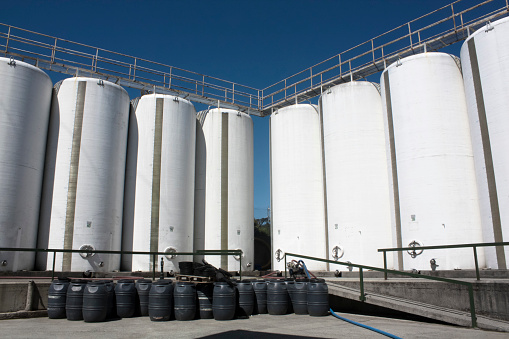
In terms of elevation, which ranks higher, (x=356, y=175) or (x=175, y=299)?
(x=356, y=175)

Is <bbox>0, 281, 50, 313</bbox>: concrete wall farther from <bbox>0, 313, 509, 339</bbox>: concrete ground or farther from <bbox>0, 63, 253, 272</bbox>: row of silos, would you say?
<bbox>0, 63, 253, 272</bbox>: row of silos

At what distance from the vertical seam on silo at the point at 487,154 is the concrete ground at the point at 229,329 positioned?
8121 mm

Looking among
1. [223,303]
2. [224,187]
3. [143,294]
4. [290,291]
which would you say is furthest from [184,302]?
[224,187]

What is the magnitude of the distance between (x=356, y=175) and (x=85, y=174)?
49.5 ft

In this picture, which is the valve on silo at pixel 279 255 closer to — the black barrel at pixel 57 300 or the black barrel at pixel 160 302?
the black barrel at pixel 160 302

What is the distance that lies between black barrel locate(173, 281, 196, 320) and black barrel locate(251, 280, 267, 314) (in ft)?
7.18

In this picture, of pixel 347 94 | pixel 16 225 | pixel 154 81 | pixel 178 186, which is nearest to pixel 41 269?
pixel 16 225

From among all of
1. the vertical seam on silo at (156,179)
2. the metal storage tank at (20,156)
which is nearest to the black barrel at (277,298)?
the vertical seam on silo at (156,179)

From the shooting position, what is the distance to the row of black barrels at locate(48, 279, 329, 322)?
1212cm

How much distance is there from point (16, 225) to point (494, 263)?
73.3 feet

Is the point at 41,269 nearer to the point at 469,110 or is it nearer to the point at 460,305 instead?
the point at 460,305

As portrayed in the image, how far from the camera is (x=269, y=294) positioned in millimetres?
13727

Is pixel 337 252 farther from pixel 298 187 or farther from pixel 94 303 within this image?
pixel 94 303

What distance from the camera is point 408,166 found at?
21641mm
